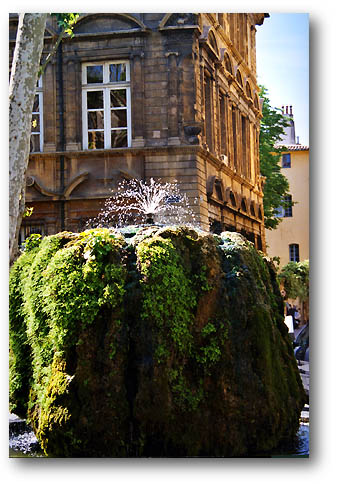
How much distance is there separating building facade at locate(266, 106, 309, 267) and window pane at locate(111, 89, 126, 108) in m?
1.34

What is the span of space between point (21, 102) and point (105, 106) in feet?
2.57

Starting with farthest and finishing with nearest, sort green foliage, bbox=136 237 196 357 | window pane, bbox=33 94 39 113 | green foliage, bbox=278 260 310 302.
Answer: window pane, bbox=33 94 39 113
green foliage, bbox=278 260 310 302
green foliage, bbox=136 237 196 357

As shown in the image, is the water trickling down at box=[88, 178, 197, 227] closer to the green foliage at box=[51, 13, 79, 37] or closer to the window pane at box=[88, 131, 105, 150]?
the window pane at box=[88, 131, 105, 150]

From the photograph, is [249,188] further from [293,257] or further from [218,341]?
[218,341]

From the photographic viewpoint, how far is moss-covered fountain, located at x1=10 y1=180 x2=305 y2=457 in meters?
5.16

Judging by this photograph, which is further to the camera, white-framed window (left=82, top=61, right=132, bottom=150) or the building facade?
white-framed window (left=82, top=61, right=132, bottom=150)

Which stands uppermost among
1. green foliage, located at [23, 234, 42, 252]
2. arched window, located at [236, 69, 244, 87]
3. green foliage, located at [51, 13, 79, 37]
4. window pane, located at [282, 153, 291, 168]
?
green foliage, located at [51, 13, 79, 37]

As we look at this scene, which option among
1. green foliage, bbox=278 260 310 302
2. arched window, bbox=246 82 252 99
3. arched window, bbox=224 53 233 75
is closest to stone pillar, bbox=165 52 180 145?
arched window, bbox=224 53 233 75

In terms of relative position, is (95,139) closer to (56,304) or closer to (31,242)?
(31,242)

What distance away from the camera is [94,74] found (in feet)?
21.4

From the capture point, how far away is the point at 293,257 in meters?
6.05

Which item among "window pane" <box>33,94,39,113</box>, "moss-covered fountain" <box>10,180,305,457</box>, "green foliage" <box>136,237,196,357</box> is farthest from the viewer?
"window pane" <box>33,94,39,113</box>

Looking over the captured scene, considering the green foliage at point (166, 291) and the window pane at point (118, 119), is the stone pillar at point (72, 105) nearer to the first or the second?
the window pane at point (118, 119)

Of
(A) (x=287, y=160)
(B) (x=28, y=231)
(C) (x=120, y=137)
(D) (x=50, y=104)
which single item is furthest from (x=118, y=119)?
(A) (x=287, y=160)
